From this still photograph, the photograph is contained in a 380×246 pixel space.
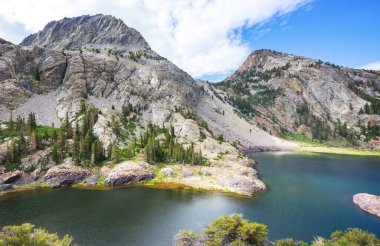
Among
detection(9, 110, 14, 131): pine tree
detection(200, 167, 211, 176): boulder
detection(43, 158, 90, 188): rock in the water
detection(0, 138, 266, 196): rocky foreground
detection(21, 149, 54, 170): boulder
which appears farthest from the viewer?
detection(9, 110, 14, 131): pine tree

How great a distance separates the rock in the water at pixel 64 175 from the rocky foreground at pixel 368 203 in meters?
91.8

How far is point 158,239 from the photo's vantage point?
52.0 m

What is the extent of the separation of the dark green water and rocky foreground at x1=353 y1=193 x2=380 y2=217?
2.16 meters

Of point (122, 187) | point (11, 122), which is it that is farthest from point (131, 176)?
point (11, 122)

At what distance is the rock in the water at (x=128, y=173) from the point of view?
98.2 meters

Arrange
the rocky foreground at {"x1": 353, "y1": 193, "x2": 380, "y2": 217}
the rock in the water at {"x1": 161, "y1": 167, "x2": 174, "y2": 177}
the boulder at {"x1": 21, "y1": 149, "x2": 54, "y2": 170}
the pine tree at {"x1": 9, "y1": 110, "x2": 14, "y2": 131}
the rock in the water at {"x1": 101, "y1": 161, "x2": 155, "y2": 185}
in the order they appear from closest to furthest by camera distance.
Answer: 1. the rocky foreground at {"x1": 353, "y1": 193, "x2": 380, "y2": 217}
2. the rock in the water at {"x1": 101, "y1": 161, "x2": 155, "y2": 185}
3. the boulder at {"x1": 21, "y1": 149, "x2": 54, "y2": 170}
4. the rock in the water at {"x1": 161, "y1": 167, "x2": 174, "y2": 177}
5. the pine tree at {"x1": 9, "y1": 110, "x2": 14, "y2": 131}

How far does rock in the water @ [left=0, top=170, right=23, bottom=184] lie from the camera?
92.8m

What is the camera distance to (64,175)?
9850 centimetres

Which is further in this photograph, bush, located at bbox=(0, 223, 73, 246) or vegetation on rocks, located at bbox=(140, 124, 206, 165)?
vegetation on rocks, located at bbox=(140, 124, 206, 165)

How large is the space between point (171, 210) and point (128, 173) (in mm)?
36367

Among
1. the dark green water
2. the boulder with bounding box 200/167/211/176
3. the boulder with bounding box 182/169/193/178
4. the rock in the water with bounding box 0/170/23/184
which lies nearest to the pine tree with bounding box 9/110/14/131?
the rock in the water with bounding box 0/170/23/184

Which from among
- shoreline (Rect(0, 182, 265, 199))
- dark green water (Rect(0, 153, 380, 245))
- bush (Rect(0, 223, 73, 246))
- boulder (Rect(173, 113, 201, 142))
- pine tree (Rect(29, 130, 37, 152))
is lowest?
dark green water (Rect(0, 153, 380, 245))

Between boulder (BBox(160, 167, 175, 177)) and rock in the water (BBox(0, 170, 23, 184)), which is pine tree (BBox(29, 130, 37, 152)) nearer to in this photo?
rock in the water (BBox(0, 170, 23, 184))

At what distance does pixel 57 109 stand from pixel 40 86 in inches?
1142
